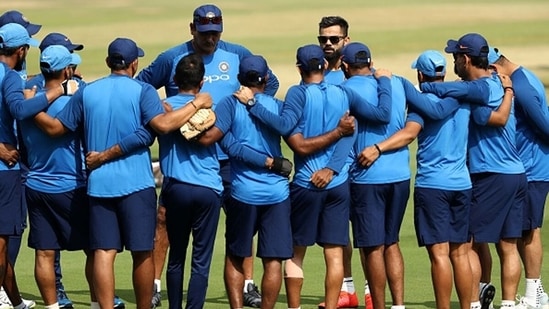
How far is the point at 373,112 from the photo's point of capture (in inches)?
456

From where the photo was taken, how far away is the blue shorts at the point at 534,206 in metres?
12.6

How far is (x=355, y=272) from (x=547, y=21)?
3737 cm

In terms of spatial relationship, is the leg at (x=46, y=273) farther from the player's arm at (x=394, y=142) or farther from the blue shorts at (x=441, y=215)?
the blue shorts at (x=441, y=215)

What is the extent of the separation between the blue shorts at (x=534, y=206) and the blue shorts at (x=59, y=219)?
3.76m

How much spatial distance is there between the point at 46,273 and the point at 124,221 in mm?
894

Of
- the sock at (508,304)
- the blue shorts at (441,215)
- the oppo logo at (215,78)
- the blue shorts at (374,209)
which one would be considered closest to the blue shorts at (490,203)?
the blue shorts at (441,215)

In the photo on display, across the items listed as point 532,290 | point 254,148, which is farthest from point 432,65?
point 532,290

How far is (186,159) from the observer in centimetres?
1121

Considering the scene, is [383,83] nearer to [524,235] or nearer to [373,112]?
[373,112]

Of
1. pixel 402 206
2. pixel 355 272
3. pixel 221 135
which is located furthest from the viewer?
pixel 355 272

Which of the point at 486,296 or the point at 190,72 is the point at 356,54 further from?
the point at 486,296

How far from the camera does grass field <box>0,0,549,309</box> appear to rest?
3934 cm

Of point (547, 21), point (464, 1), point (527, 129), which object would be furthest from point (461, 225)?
point (464, 1)

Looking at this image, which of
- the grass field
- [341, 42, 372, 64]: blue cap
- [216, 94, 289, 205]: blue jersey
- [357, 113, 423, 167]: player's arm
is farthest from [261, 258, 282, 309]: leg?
the grass field
